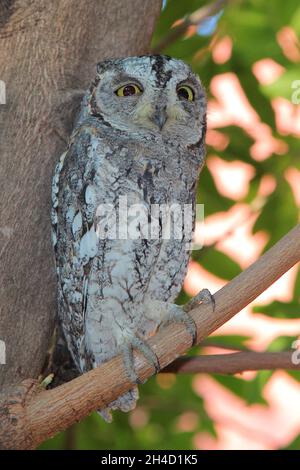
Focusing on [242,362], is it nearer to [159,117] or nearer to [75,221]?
[75,221]

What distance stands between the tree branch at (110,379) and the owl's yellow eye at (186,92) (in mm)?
615

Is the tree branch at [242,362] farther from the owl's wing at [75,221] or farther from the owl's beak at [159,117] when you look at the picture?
the owl's beak at [159,117]

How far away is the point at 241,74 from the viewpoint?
209 centimetres

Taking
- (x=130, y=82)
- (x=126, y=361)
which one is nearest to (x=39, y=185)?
(x=130, y=82)

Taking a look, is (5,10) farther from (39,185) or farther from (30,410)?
(30,410)

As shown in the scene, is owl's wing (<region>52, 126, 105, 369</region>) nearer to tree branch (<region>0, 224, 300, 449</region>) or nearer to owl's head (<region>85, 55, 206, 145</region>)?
owl's head (<region>85, 55, 206, 145</region>)

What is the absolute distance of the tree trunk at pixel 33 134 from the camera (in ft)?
5.25

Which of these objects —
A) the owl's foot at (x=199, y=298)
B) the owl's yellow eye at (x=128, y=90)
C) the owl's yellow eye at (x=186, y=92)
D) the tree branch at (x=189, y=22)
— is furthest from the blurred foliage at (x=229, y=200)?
the owl's yellow eye at (x=128, y=90)

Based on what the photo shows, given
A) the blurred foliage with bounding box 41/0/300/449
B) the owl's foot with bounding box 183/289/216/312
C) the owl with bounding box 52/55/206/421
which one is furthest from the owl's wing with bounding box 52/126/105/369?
the blurred foliage with bounding box 41/0/300/449

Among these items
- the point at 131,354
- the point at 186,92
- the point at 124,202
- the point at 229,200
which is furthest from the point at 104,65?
the point at 131,354

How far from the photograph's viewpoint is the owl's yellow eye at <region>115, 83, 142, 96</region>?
5.89 feet

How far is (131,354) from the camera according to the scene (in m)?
1.56

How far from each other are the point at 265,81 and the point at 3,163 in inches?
31.6

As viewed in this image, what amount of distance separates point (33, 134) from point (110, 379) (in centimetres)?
61
